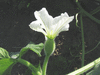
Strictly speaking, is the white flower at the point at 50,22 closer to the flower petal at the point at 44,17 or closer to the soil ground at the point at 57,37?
the flower petal at the point at 44,17

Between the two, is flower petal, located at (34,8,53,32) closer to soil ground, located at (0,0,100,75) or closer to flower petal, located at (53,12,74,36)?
flower petal, located at (53,12,74,36)

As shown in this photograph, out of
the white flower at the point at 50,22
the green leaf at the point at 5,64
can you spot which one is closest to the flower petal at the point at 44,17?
the white flower at the point at 50,22

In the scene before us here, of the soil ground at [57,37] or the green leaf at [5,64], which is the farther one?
the soil ground at [57,37]

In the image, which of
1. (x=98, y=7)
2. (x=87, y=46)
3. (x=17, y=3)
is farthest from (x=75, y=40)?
(x=17, y=3)

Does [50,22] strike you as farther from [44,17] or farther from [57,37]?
[57,37]

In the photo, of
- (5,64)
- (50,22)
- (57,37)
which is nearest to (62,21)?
(50,22)
